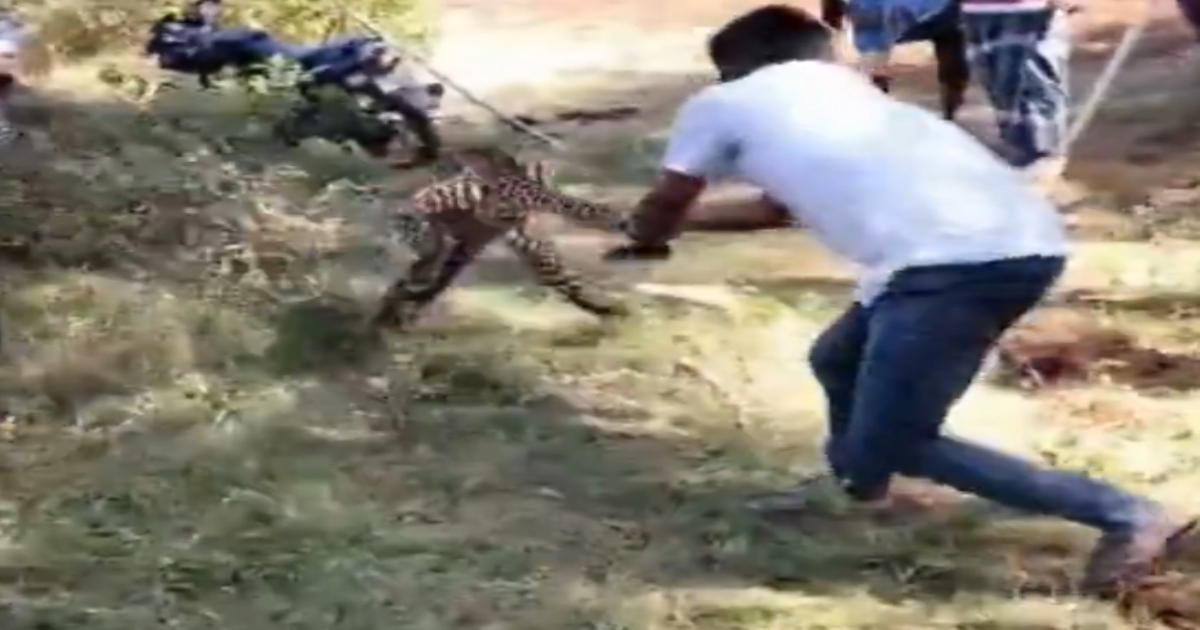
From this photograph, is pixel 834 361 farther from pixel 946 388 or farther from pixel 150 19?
pixel 150 19

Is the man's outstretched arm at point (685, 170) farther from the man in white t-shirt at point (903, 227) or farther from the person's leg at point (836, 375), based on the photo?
the person's leg at point (836, 375)

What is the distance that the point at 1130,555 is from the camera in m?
3.81

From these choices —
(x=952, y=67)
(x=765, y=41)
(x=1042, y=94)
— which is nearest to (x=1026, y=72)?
(x=1042, y=94)

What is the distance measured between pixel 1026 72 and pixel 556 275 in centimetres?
158

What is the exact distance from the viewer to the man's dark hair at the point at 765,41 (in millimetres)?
3936

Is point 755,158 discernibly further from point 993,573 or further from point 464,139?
point 464,139

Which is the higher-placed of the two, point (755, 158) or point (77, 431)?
point (755, 158)

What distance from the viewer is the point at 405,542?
4246 millimetres

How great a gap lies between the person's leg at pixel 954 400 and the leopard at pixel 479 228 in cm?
186

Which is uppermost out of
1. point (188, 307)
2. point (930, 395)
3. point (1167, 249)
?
point (930, 395)

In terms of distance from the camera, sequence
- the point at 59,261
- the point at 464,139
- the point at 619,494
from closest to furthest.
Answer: the point at 619,494 < the point at 59,261 < the point at 464,139

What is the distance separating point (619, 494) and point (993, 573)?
2.81 feet

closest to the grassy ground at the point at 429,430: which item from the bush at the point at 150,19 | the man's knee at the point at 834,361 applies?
the man's knee at the point at 834,361

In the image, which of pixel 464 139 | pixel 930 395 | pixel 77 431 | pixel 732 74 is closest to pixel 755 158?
pixel 732 74
